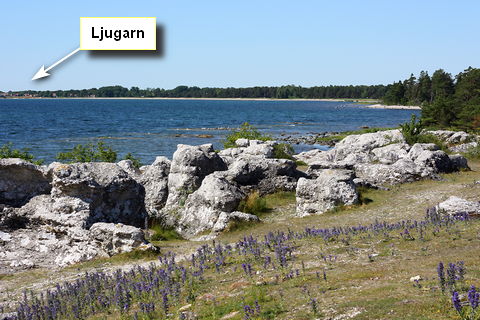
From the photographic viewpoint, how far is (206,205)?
1075 inches

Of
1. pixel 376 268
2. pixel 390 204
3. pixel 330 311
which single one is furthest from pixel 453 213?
pixel 330 311

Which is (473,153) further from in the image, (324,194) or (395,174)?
(324,194)

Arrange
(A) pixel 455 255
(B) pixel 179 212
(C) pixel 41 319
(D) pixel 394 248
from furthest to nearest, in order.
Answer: (B) pixel 179 212
(D) pixel 394 248
(A) pixel 455 255
(C) pixel 41 319

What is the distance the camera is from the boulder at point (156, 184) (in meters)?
30.2

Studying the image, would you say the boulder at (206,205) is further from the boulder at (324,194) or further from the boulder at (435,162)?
the boulder at (435,162)

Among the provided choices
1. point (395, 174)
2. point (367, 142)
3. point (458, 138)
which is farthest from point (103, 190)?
point (458, 138)

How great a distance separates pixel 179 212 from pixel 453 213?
13475mm

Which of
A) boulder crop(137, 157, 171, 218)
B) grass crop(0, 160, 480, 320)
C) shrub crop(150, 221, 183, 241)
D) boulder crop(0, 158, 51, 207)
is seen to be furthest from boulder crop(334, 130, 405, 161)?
boulder crop(0, 158, 51, 207)

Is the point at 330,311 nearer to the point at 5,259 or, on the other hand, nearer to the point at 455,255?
the point at 455,255

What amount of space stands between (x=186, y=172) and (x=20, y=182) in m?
8.93

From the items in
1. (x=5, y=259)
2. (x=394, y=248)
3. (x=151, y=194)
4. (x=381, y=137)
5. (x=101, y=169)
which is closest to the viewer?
(x=394, y=248)

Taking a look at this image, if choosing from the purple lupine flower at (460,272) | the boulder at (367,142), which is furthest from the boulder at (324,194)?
the boulder at (367,142)

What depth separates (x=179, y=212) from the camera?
2797cm

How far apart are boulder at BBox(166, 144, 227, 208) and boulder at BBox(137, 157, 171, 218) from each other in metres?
0.61
